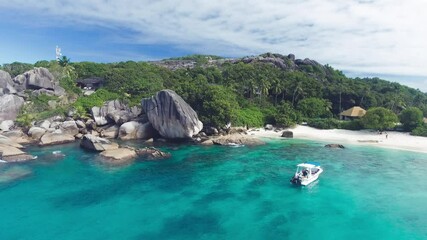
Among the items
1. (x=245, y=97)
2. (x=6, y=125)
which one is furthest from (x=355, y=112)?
(x=6, y=125)

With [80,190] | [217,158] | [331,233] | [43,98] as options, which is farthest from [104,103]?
[331,233]

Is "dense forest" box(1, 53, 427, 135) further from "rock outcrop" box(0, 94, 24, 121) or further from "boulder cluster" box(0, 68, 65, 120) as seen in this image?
"boulder cluster" box(0, 68, 65, 120)

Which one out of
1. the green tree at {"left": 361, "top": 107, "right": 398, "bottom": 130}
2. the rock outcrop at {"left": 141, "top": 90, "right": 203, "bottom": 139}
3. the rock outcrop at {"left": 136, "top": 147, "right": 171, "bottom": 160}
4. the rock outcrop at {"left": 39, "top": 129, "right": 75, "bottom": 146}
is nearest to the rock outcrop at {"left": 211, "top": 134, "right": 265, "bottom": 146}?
the rock outcrop at {"left": 141, "top": 90, "right": 203, "bottom": 139}

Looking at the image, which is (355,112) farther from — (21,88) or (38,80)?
(21,88)

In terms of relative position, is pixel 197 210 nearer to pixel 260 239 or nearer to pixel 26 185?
pixel 260 239

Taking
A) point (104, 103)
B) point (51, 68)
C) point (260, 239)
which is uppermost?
point (51, 68)

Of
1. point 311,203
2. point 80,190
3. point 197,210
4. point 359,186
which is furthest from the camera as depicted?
point 359,186

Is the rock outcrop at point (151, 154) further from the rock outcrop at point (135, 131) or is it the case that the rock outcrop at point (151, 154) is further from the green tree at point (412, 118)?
the green tree at point (412, 118)
